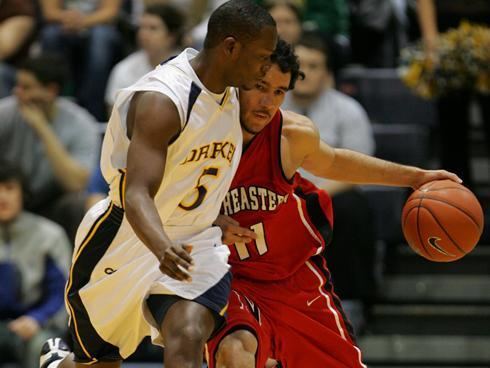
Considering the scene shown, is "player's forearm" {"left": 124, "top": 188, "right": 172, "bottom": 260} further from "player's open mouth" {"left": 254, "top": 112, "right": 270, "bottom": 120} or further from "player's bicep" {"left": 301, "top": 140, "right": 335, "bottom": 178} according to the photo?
"player's bicep" {"left": 301, "top": 140, "right": 335, "bottom": 178}

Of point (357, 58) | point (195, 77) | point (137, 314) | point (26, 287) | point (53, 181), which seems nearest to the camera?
point (195, 77)

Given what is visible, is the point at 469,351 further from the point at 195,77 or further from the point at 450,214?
the point at 195,77

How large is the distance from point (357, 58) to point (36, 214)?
3013 mm

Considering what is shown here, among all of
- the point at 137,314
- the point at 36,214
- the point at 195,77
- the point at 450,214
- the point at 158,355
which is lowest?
the point at 158,355

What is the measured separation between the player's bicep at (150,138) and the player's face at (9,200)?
3348 millimetres

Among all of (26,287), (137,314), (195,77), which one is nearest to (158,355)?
(26,287)

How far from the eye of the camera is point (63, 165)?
26.2 ft

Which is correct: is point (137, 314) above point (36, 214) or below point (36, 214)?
above

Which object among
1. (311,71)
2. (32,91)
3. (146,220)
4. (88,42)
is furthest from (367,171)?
Answer: (88,42)

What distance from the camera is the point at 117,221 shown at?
4820 mm

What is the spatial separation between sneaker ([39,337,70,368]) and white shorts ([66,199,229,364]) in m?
0.51

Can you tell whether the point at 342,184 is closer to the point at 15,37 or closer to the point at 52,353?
the point at 52,353

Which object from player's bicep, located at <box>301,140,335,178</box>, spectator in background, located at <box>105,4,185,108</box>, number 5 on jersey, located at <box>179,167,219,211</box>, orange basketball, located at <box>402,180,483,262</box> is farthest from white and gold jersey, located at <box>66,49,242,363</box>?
spectator in background, located at <box>105,4,185,108</box>

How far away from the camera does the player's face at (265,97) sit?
4.90 meters
